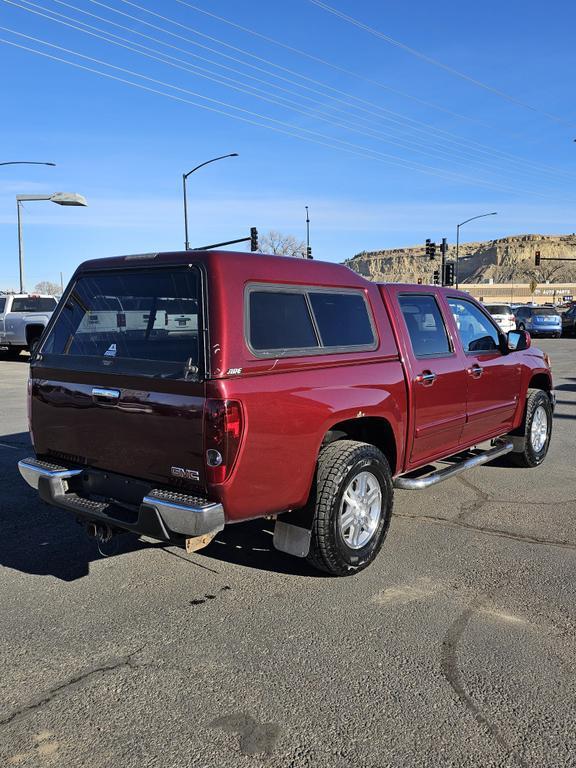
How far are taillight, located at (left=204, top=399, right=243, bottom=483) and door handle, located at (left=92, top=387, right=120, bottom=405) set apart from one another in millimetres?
711

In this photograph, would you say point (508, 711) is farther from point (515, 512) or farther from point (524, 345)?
point (524, 345)

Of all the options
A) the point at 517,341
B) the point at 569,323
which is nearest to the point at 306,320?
the point at 517,341

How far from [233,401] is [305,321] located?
3.23ft

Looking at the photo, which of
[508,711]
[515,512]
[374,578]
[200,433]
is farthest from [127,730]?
[515,512]

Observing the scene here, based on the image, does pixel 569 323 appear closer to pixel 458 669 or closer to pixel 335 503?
pixel 335 503

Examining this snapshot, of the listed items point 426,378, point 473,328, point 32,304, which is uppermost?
point 32,304

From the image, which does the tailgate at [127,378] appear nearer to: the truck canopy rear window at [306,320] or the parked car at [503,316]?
the truck canopy rear window at [306,320]

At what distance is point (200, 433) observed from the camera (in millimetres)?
3389

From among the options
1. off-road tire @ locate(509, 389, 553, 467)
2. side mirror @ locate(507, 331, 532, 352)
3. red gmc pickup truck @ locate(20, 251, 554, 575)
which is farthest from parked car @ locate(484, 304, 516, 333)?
red gmc pickup truck @ locate(20, 251, 554, 575)

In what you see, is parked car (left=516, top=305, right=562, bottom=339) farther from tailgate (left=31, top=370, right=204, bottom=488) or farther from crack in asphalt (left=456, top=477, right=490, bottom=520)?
tailgate (left=31, top=370, right=204, bottom=488)

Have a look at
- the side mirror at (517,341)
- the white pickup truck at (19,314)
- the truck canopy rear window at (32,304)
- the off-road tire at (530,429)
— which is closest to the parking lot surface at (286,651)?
the off-road tire at (530,429)

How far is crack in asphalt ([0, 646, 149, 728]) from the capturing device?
2.80 metres

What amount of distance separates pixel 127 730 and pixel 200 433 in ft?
4.50

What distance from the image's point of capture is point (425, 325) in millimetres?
5348
